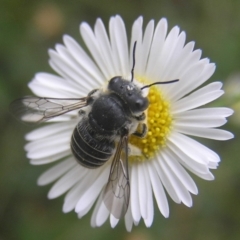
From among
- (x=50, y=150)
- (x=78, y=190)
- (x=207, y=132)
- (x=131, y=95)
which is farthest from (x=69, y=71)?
(x=207, y=132)

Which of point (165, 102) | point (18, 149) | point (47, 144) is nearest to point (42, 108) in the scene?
point (47, 144)

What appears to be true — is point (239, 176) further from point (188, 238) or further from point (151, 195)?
point (151, 195)

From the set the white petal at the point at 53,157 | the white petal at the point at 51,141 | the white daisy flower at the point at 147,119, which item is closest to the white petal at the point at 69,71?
the white daisy flower at the point at 147,119

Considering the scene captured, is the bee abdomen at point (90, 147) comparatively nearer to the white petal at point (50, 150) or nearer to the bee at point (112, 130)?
the bee at point (112, 130)

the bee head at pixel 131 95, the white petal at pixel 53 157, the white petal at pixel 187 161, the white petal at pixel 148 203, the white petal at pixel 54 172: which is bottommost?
the white petal at pixel 148 203

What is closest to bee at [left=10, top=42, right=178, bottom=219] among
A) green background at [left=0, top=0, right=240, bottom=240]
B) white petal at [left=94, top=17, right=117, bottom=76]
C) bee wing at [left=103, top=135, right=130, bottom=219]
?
bee wing at [left=103, top=135, right=130, bottom=219]

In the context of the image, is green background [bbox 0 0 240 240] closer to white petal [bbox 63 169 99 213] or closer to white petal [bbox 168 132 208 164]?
white petal [bbox 63 169 99 213]
